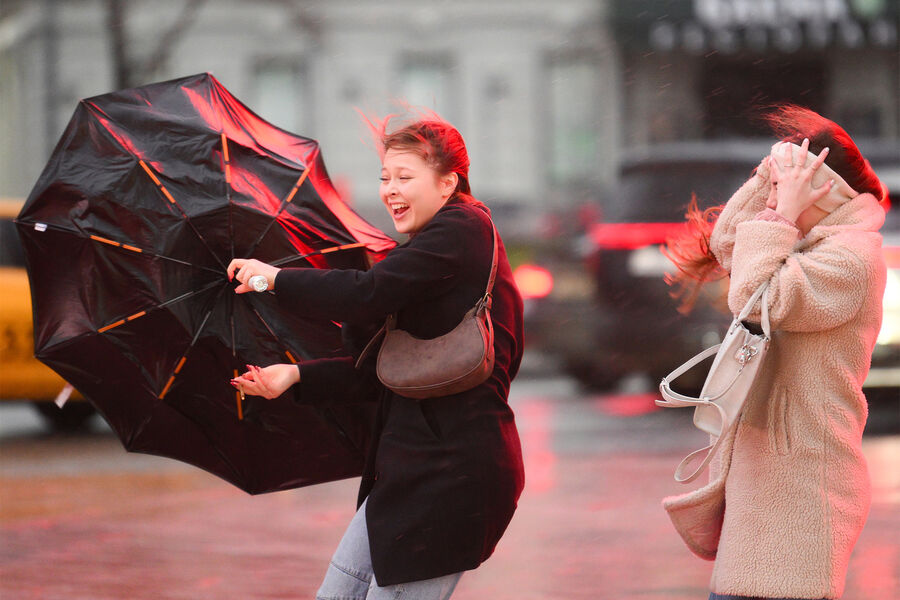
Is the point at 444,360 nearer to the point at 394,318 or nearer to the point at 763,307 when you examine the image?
the point at 394,318

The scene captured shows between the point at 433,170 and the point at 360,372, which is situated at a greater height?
the point at 433,170

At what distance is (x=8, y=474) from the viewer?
7.74 metres

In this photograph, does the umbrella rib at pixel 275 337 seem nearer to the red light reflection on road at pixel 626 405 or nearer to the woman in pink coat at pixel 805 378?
the woman in pink coat at pixel 805 378

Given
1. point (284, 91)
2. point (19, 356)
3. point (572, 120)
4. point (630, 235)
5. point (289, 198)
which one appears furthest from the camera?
point (284, 91)

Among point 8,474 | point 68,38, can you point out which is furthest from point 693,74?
point 8,474

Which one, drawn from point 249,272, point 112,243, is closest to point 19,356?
point 112,243

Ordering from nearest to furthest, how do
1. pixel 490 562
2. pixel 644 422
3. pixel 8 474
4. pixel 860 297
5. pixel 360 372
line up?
pixel 860 297 → pixel 360 372 → pixel 490 562 → pixel 8 474 → pixel 644 422

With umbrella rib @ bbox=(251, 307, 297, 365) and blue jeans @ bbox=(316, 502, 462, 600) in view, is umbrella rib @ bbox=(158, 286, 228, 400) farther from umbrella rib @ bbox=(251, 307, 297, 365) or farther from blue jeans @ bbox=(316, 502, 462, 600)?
blue jeans @ bbox=(316, 502, 462, 600)

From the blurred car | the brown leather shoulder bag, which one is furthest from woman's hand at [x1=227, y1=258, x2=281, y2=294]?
the blurred car

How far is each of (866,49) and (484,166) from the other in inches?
311

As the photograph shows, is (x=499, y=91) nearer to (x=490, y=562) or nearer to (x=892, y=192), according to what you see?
(x=892, y=192)

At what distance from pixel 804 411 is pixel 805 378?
7cm

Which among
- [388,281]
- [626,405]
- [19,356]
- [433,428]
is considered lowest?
[626,405]

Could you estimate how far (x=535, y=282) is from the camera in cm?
1252
